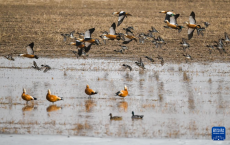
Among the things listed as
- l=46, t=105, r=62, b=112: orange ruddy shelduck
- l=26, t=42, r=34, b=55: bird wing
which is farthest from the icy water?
l=26, t=42, r=34, b=55: bird wing

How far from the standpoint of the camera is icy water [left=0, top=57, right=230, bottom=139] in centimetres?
1191

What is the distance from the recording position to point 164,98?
15.5 metres

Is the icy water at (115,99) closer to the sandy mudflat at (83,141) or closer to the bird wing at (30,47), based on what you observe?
the sandy mudflat at (83,141)

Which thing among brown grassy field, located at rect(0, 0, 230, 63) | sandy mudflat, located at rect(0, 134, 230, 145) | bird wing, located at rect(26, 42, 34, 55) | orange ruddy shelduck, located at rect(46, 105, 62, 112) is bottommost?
sandy mudflat, located at rect(0, 134, 230, 145)

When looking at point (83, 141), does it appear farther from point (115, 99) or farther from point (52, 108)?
point (115, 99)

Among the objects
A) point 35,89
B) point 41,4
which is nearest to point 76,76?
point 35,89

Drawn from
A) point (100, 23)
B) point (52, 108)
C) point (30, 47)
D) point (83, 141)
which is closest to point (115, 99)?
point (52, 108)

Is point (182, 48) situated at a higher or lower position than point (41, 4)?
lower

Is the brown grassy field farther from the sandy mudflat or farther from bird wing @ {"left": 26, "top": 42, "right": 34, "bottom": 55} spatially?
the sandy mudflat

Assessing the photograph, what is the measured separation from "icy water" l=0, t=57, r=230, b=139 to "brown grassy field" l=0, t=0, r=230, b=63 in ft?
9.20

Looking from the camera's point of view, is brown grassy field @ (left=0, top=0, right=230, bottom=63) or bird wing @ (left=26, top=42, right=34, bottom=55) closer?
bird wing @ (left=26, top=42, right=34, bottom=55)

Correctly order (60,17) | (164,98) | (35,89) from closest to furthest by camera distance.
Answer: (164,98) < (35,89) < (60,17)

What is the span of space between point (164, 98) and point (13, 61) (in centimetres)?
914

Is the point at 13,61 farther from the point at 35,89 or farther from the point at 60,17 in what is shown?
the point at 60,17
